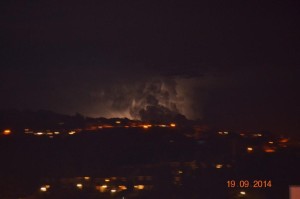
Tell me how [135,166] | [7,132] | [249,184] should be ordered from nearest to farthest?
[249,184]
[135,166]
[7,132]

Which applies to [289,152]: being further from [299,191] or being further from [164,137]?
[299,191]

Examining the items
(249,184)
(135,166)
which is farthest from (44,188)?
(249,184)

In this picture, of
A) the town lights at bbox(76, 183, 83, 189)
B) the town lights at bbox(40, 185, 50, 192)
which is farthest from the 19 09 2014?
the town lights at bbox(40, 185, 50, 192)

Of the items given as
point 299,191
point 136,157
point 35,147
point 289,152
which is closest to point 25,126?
point 35,147

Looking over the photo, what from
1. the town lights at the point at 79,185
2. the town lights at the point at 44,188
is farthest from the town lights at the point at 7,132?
the town lights at the point at 79,185

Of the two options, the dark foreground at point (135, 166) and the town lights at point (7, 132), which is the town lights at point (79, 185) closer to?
the dark foreground at point (135, 166)

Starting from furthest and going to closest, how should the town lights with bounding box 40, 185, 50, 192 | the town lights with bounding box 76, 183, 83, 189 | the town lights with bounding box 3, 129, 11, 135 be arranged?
1. the town lights with bounding box 3, 129, 11, 135
2. the town lights with bounding box 40, 185, 50, 192
3. the town lights with bounding box 76, 183, 83, 189

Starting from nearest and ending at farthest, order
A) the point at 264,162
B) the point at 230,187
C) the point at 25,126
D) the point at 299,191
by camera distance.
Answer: the point at 299,191
the point at 230,187
the point at 264,162
the point at 25,126

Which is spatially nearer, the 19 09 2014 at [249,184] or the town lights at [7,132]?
the 19 09 2014 at [249,184]

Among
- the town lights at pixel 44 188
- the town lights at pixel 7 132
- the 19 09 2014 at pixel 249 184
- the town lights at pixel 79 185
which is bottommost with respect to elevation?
the town lights at pixel 44 188

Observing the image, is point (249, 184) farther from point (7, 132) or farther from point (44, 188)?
point (7, 132)

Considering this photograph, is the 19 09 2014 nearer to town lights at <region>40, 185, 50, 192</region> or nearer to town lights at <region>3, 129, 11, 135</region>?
town lights at <region>40, 185, 50, 192</region>
